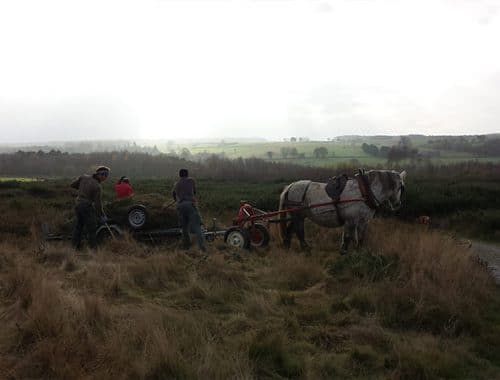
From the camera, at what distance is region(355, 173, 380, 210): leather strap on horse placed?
29.2 ft

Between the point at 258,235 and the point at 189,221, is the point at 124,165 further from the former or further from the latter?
the point at 189,221

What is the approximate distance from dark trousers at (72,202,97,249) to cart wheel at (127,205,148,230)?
1.01 metres

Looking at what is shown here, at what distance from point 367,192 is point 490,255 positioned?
441 cm

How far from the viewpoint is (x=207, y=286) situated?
627cm

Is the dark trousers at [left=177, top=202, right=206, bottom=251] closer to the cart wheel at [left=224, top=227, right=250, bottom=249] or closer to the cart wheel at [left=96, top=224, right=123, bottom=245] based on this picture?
the cart wheel at [left=224, top=227, right=250, bottom=249]

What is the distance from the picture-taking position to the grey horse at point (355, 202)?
8945mm

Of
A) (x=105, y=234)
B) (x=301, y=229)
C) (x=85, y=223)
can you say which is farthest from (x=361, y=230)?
(x=85, y=223)

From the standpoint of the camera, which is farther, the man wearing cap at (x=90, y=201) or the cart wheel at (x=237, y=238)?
the cart wheel at (x=237, y=238)

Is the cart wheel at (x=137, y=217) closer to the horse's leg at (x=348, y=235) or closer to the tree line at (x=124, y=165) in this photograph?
the horse's leg at (x=348, y=235)

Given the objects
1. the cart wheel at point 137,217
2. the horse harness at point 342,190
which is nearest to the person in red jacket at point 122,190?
the cart wheel at point 137,217

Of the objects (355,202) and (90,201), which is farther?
(90,201)

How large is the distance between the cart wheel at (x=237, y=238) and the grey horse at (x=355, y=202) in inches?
45.5

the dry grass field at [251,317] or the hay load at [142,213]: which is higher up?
the hay load at [142,213]

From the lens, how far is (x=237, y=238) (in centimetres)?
966
